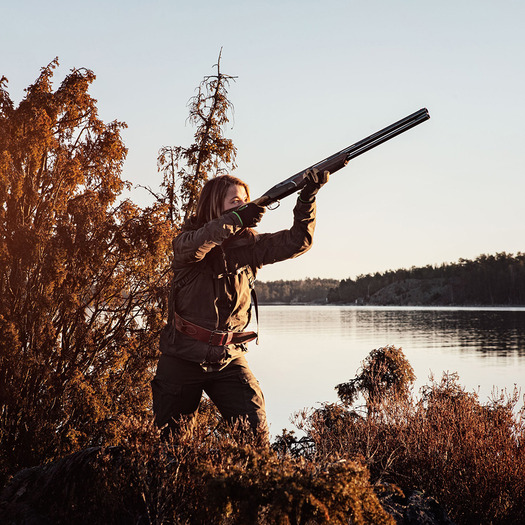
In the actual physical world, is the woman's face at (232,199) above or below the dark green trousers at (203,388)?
above

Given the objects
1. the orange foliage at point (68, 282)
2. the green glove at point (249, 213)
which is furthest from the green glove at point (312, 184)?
the orange foliage at point (68, 282)

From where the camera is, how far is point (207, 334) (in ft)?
13.2

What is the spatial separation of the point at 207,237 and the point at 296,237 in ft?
1.94

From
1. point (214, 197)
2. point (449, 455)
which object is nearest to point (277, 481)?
point (214, 197)

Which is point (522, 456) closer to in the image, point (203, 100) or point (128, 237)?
point (128, 237)

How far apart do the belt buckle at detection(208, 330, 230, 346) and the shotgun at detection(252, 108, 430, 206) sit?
3.22 ft

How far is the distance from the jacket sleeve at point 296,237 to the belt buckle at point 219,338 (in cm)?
62

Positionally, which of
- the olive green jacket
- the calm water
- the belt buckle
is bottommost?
the calm water

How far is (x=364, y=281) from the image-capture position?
484 ft

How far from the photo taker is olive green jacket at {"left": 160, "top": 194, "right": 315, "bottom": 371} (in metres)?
3.98

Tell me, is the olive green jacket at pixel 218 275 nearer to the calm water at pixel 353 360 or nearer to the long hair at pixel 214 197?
the long hair at pixel 214 197

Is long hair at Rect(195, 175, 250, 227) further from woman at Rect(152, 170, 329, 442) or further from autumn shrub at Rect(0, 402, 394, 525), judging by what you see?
autumn shrub at Rect(0, 402, 394, 525)

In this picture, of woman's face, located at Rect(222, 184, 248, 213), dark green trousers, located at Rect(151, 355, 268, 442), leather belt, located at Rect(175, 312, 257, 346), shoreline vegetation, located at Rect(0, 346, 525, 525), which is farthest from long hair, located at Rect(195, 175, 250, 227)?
shoreline vegetation, located at Rect(0, 346, 525, 525)

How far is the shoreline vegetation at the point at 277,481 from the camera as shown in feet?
8.61
